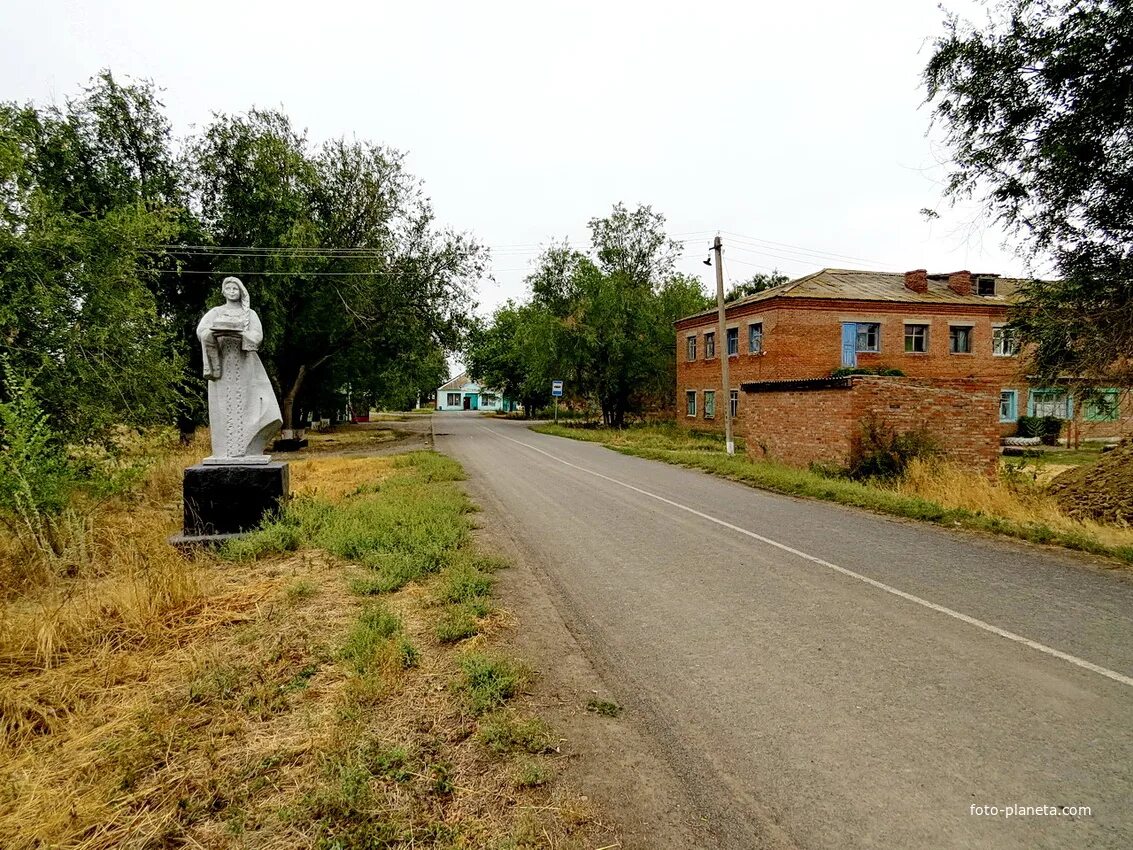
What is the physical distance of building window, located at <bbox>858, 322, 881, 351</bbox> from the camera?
98.5 ft

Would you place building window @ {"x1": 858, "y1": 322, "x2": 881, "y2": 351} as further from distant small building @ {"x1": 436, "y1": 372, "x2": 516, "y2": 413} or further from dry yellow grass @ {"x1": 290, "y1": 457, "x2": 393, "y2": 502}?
distant small building @ {"x1": 436, "y1": 372, "x2": 516, "y2": 413}

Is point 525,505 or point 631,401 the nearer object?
point 525,505

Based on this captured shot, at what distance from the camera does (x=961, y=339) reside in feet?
104

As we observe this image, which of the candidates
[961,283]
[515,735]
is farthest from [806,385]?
[961,283]

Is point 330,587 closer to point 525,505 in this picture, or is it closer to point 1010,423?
point 525,505

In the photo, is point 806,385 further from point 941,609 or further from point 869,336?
point 869,336

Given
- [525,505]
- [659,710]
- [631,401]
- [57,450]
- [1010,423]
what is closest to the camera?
[659,710]

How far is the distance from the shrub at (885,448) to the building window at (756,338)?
16.0 m

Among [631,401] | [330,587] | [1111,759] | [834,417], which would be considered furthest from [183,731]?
[631,401]

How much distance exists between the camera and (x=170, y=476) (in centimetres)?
1152

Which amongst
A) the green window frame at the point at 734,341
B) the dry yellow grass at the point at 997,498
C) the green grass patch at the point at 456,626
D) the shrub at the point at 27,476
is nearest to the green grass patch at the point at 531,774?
the green grass patch at the point at 456,626

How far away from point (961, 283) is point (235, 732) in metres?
39.0

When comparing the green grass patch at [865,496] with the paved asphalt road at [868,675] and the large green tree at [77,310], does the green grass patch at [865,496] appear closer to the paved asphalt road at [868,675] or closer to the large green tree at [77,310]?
the paved asphalt road at [868,675]

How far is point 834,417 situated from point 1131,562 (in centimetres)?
790
